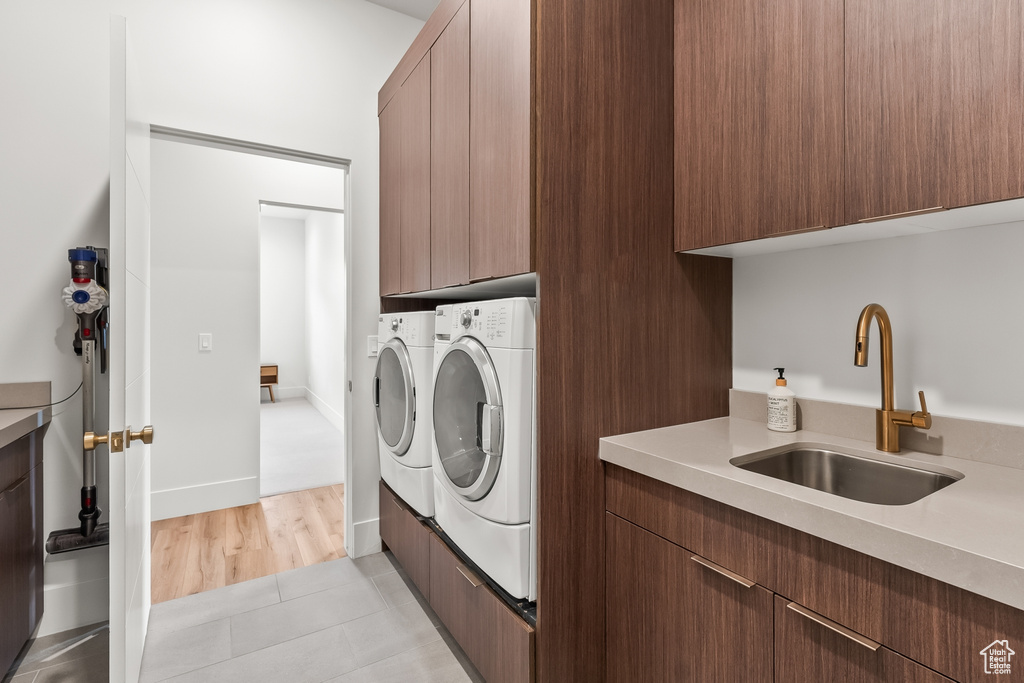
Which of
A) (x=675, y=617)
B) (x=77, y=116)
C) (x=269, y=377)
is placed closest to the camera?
(x=675, y=617)

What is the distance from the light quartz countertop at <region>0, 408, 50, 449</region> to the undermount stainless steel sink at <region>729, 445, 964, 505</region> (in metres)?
2.14

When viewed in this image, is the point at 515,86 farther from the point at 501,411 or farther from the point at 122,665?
the point at 122,665

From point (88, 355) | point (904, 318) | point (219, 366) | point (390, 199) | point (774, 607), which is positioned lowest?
point (774, 607)

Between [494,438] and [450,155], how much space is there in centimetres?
102

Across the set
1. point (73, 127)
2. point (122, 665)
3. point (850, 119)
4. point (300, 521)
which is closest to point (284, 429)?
point (300, 521)

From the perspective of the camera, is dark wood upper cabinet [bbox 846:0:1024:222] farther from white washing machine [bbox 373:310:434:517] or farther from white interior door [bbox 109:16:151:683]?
white interior door [bbox 109:16:151:683]

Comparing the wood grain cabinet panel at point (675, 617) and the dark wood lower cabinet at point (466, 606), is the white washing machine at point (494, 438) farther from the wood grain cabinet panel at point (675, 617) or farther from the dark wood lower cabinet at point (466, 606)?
the wood grain cabinet panel at point (675, 617)

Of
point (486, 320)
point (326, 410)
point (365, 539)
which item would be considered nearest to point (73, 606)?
point (365, 539)

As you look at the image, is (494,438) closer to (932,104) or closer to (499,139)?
(499,139)

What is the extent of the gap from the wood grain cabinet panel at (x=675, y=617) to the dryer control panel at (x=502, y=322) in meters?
0.59

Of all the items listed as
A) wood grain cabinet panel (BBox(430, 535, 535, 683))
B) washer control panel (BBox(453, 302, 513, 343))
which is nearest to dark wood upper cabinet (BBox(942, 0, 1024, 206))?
washer control panel (BBox(453, 302, 513, 343))

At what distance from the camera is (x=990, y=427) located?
3.89 ft

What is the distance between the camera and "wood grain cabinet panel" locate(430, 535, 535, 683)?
1346 mm

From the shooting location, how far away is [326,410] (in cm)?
618
